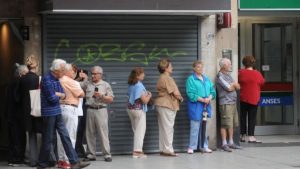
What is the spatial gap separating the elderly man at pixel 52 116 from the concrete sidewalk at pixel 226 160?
2.63 feet

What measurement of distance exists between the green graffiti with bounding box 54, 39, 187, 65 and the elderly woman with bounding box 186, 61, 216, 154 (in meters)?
0.69

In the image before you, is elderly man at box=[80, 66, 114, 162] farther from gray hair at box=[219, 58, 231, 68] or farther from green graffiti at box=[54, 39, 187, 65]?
gray hair at box=[219, 58, 231, 68]

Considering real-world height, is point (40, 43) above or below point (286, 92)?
above

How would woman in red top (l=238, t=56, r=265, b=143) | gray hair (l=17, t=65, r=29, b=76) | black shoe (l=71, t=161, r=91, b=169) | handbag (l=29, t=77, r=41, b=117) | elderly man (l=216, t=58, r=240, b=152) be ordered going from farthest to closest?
1. woman in red top (l=238, t=56, r=265, b=143)
2. elderly man (l=216, t=58, r=240, b=152)
3. gray hair (l=17, t=65, r=29, b=76)
4. handbag (l=29, t=77, r=41, b=117)
5. black shoe (l=71, t=161, r=91, b=169)

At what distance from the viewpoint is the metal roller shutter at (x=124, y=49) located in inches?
519

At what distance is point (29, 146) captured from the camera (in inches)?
475

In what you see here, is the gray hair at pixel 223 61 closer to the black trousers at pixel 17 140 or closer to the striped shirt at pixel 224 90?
the striped shirt at pixel 224 90

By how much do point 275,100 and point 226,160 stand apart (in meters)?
4.06

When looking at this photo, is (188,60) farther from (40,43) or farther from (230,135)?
(40,43)

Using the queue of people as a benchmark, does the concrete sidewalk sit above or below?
below

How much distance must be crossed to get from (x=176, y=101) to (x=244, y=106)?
235cm

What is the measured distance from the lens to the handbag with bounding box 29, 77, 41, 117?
460 inches

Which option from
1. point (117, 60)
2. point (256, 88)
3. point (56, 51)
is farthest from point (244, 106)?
point (56, 51)

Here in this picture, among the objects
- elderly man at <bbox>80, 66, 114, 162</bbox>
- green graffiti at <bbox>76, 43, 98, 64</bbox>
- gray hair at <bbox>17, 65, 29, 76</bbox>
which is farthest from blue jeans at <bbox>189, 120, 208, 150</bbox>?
gray hair at <bbox>17, 65, 29, 76</bbox>
